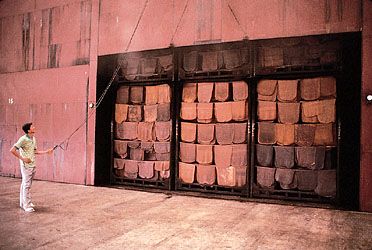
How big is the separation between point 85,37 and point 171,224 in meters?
6.36

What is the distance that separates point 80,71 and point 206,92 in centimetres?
394

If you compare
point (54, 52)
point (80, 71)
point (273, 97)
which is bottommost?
point (273, 97)

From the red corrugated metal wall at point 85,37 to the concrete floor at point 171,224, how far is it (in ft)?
5.04

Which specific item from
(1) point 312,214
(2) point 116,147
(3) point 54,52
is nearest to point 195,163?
(2) point 116,147

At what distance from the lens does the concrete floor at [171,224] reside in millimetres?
4312

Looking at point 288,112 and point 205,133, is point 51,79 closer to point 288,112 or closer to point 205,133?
point 205,133

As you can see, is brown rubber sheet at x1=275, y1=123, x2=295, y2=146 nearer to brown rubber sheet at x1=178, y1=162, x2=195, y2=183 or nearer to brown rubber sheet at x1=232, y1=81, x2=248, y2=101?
brown rubber sheet at x1=232, y1=81, x2=248, y2=101

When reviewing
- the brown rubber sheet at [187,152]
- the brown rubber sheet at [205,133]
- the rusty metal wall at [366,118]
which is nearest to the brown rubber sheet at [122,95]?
the brown rubber sheet at [187,152]

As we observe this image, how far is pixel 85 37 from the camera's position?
29.3ft

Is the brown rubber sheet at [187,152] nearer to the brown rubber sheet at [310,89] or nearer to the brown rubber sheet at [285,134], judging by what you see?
the brown rubber sheet at [285,134]

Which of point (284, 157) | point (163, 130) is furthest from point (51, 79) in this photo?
point (284, 157)

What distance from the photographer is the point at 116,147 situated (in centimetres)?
900

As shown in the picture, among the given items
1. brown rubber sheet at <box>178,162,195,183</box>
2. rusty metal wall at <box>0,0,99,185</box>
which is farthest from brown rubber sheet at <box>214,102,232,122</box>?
rusty metal wall at <box>0,0,99,185</box>

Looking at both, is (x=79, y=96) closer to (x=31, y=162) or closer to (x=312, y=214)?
(x=31, y=162)
